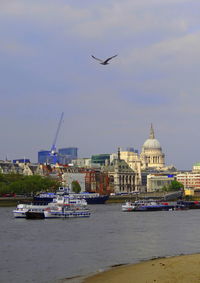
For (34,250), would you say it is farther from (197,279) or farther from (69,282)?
(197,279)

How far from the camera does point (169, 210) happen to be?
13588cm

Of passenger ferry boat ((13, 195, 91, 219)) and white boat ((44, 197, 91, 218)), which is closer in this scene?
passenger ferry boat ((13, 195, 91, 219))

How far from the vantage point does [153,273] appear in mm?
37281

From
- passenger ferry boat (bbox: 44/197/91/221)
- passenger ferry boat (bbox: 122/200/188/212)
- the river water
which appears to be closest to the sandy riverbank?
the river water

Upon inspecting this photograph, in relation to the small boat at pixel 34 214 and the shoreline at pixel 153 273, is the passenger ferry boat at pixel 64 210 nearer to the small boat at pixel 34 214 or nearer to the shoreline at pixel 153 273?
the small boat at pixel 34 214

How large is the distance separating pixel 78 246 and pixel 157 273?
20642mm

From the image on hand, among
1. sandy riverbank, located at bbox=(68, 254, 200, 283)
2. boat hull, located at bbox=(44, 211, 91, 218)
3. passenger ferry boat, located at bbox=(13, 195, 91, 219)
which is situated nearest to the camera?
sandy riverbank, located at bbox=(68, 254, 200, 283)

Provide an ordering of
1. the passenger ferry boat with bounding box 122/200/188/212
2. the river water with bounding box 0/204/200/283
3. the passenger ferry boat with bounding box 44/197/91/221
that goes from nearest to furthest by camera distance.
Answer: the river water with bounding box 0/204/200/283, the passenger ferry boat with bounding box 44/197/91/221, the passenger ferry boat with bounding box 122/200/188/212

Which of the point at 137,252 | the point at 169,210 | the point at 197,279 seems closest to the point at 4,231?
the point at 137,252

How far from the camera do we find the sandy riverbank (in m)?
35.0

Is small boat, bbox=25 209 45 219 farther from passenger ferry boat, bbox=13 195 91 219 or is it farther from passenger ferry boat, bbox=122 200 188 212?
passenger ferry boat, bbox=122 200 188 212

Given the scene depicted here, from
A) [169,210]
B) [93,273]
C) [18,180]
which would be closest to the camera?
[93,273]

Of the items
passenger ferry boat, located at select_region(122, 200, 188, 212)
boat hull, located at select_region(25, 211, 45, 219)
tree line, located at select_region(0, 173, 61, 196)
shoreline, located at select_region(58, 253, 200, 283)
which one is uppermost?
tree line, located at select_region(0, 173, 61, 196)

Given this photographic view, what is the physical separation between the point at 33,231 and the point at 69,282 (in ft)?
120
